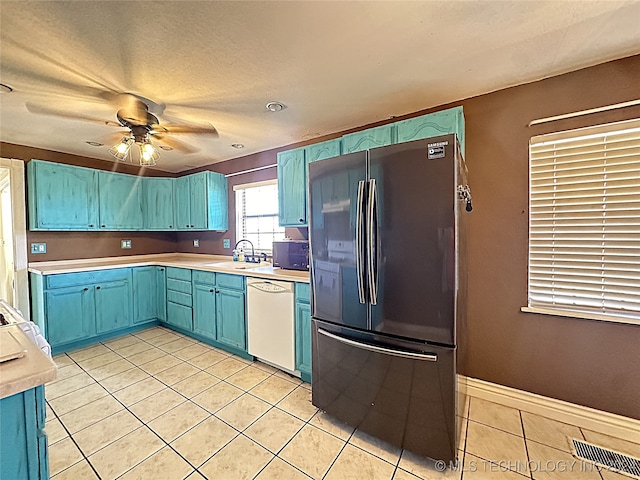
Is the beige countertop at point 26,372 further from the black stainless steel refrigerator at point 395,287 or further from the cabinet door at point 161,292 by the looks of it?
the cabinet door at point 161,292

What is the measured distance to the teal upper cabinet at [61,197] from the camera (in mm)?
3084

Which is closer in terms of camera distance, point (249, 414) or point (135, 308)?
point (249, 414)

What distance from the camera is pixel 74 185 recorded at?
334cm

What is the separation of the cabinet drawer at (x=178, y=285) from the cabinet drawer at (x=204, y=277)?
0.54ft

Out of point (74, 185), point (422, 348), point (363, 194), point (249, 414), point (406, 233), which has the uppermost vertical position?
point (74, 185)

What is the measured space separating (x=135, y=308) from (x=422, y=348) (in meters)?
3.56

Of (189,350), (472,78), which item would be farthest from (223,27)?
(189,350)

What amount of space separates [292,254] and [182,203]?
219 centimetres

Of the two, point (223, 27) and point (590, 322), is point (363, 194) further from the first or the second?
point (590, 322)

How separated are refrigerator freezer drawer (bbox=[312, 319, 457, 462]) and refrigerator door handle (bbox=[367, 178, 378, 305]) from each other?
0.32 meters

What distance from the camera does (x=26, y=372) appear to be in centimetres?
81

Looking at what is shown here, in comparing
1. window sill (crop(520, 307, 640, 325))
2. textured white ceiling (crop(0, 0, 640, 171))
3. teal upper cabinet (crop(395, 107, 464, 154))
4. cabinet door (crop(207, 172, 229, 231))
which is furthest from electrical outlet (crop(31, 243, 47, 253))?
window sill (crop(520, 307, 640, 325))

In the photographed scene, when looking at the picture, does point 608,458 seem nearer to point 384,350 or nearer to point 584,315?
point 584,315

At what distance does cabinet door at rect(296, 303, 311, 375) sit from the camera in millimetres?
2326
